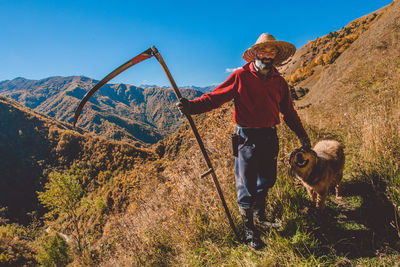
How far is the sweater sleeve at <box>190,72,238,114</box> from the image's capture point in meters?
1.97

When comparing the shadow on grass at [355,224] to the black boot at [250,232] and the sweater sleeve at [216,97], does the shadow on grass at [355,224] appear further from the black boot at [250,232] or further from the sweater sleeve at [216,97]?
the sweater sleeve at [216,97]

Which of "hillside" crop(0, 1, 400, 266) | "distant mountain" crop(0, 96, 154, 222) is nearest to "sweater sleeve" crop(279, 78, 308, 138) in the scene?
"hillside" crop(0, 1, 400, 266)

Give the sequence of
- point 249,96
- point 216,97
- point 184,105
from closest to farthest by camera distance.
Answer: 1. point 184,105
2. point 216,97
3. point 249,96

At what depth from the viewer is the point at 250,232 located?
93.4 inches

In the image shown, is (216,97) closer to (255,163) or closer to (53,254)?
(255,163)

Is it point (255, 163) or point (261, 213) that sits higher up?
point (255, 163)

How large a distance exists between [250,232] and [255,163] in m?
0.96

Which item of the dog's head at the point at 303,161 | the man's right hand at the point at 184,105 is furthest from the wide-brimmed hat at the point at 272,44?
the dog's head at the point at 303,161

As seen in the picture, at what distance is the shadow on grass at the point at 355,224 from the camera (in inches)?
78.0

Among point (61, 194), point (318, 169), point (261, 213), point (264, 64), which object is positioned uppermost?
point (264, 64)

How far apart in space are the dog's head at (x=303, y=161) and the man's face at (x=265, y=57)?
116cm

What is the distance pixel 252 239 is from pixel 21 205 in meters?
132

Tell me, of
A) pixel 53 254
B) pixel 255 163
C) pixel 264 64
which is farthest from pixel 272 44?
pixel 53 254

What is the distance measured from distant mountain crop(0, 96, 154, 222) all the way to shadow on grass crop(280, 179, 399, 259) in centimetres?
8143
